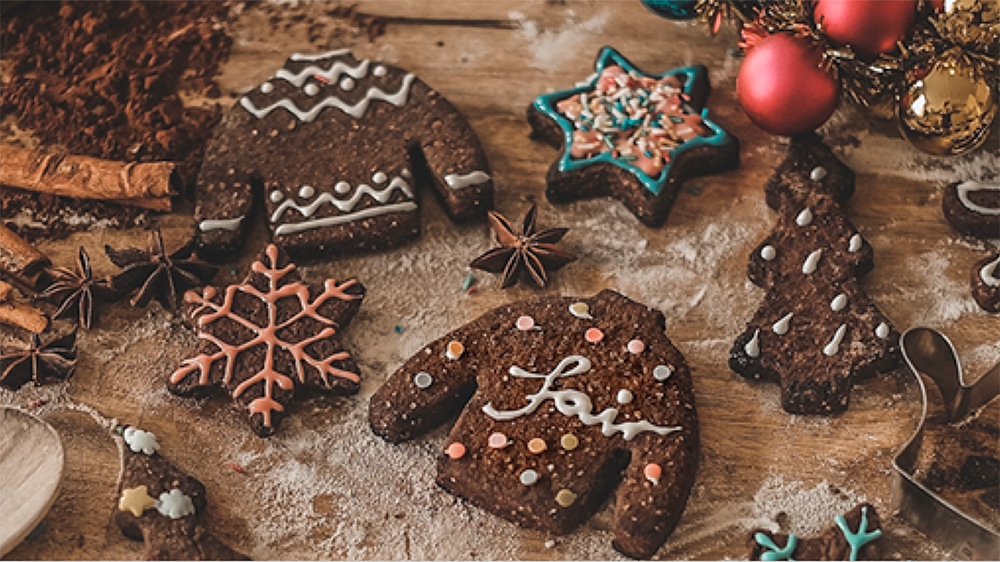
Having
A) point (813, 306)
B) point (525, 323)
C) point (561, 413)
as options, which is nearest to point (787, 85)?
point (813, 306)

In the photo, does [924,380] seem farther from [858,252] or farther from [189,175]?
[189,175]

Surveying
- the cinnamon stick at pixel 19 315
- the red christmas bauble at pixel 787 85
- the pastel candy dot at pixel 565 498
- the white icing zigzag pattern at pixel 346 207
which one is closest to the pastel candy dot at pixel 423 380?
the pastel candy dot at pixel 565 498

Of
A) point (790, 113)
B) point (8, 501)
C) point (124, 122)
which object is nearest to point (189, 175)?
point (124, 122)

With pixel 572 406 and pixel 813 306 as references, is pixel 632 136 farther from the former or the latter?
pixel 572 406

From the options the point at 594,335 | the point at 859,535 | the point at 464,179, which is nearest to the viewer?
the point at 859,535

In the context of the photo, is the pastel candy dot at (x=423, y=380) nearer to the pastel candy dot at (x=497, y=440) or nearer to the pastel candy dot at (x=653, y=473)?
the pastel candy dot at (x=497, y=440)

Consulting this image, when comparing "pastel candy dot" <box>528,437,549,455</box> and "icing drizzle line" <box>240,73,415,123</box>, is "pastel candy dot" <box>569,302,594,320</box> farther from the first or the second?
"icing drizzle line" <box>240,73,415,123</box>

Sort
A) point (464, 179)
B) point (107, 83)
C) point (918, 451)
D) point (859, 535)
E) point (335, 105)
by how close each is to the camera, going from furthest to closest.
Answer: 1. point (107, 83)
2. point (335, 105)
3. point (464, 179)
4. point (918, 451)
5. point (859, 535)
